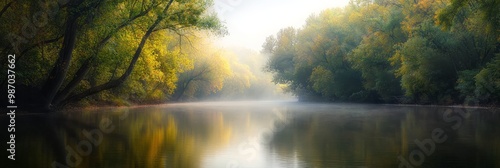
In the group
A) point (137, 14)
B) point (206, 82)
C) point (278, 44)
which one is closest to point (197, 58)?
point (206, 82)

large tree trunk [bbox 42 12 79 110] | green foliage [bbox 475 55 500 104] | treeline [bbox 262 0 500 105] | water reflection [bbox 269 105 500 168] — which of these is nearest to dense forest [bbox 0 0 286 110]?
large tree trunk [bbox 42 12 79 110]

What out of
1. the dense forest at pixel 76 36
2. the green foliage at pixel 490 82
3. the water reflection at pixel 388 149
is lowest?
the water reflection at pixel 388 149

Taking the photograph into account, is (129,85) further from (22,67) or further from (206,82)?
(206,82)

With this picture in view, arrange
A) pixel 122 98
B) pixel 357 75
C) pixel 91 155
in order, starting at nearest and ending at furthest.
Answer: pixel 91 155 < pixel 122 98 < pixel 357 75

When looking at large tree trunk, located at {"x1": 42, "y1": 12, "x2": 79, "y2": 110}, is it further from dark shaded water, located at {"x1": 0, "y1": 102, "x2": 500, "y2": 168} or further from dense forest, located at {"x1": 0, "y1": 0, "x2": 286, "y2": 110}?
dark shaded water, located at {"x1": 0, "y1": 102, "x2": 500, "y2": 168}

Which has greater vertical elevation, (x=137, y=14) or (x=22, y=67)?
(x=137, y=14)

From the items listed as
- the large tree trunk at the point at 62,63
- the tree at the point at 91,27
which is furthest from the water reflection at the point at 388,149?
the large tree trunk at the point at 62,63

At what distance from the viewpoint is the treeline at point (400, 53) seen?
3822 centimetres

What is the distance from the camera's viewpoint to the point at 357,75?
6844 centimetres

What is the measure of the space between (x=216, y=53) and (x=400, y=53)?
94.0ft

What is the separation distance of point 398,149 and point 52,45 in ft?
77.8

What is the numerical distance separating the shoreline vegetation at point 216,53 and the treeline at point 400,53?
0.11 metres

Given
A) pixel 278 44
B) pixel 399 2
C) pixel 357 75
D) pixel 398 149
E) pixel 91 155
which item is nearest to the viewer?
pixel 91 155

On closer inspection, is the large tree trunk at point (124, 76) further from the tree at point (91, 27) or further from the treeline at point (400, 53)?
the treeline at point (400, 53)
